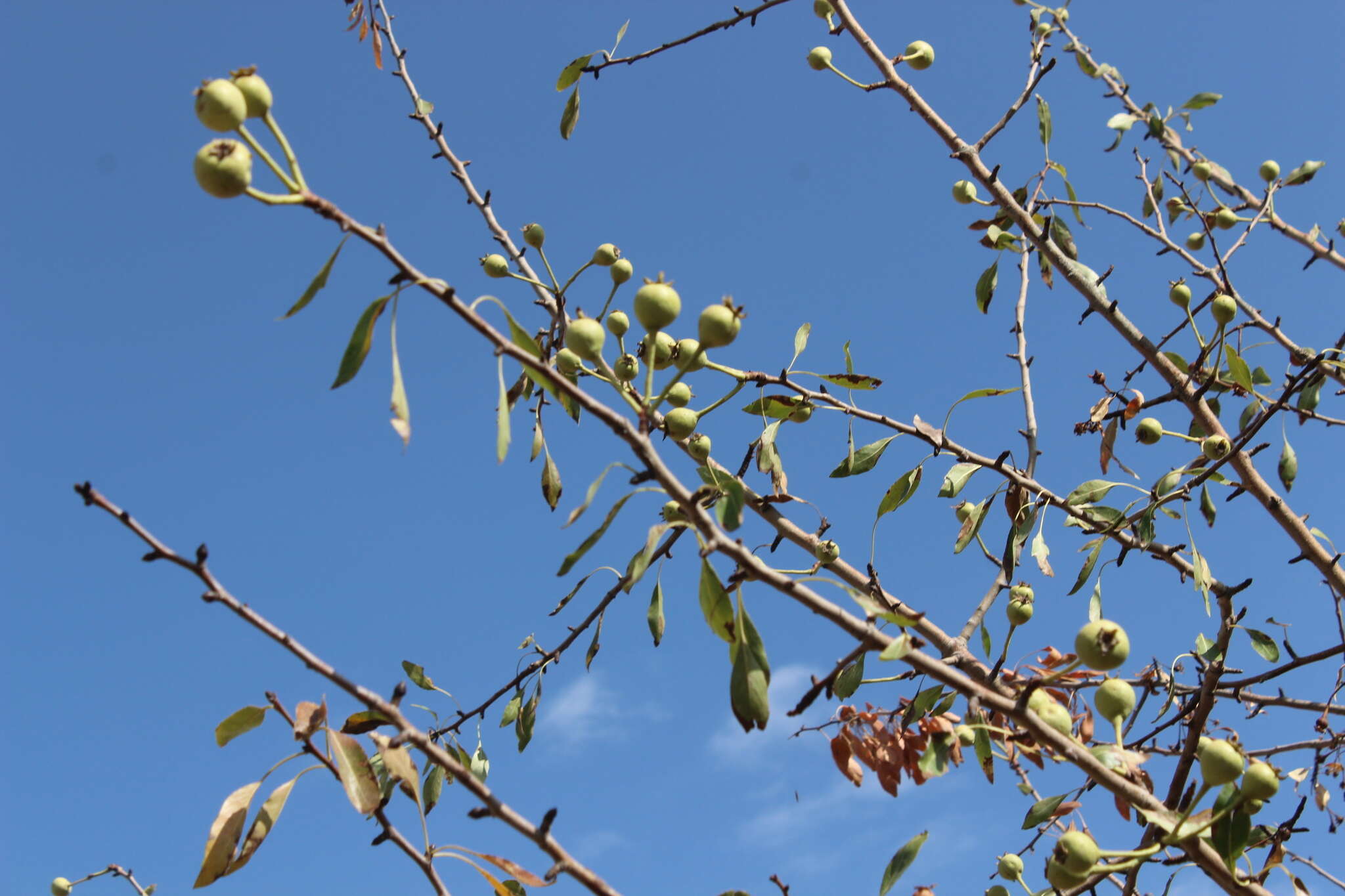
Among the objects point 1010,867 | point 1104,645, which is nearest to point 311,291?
point 1104,645

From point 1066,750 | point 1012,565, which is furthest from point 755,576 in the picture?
point 1012,565

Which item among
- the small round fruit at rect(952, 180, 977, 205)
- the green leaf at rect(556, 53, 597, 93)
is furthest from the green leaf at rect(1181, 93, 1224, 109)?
the green leaf at rect(556, 53, 597, 93)

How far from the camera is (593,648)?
3.47 metres

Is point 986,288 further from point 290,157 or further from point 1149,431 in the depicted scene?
point 290,157

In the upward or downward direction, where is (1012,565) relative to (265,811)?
upward

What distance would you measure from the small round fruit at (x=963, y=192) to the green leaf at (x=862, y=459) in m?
1.28

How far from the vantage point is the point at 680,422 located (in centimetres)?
262

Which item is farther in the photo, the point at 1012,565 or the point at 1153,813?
the point at 1012,565

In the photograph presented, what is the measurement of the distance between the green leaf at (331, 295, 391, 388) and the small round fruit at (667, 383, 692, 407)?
135 cm

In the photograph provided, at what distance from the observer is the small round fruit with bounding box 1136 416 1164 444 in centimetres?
364

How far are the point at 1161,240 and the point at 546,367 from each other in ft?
11.8

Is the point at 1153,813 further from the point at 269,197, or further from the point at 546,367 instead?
the point at 269,197

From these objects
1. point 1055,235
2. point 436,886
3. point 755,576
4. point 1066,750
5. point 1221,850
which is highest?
point 1055,235

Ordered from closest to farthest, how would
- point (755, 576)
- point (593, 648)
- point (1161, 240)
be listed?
point (755, 576)
point (593, 648)
point (1161, 240)
